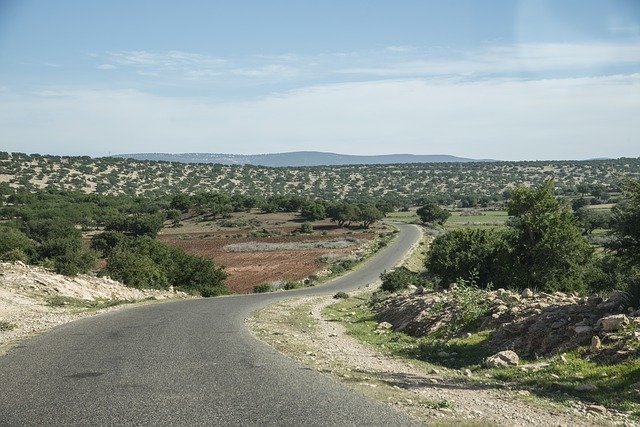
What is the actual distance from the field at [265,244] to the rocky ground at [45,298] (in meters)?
21.5

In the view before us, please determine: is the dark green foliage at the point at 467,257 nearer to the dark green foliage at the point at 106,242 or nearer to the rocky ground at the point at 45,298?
the rocky ground at the point at 45,298

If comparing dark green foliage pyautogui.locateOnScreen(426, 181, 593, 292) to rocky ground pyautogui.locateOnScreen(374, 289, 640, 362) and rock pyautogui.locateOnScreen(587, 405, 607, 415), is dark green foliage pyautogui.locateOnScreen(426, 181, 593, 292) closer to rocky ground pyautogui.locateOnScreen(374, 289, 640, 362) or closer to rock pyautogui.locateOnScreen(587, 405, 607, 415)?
rocky ground pyautogui.locateOnScreen(374, 289, 640, 362)

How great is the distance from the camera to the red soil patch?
62.6 m

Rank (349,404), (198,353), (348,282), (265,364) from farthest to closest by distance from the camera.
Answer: (348,282) → (198,353) → (265,364) → (349,404)

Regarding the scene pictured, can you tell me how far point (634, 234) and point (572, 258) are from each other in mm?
13295

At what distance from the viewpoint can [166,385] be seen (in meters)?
10.5

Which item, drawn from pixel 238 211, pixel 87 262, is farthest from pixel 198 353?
pixel 238 211

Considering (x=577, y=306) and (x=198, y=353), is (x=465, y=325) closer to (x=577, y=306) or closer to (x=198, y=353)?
(x=577, y=306)

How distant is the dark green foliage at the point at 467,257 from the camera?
3450 centimetres

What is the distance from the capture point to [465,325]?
60.1 ft

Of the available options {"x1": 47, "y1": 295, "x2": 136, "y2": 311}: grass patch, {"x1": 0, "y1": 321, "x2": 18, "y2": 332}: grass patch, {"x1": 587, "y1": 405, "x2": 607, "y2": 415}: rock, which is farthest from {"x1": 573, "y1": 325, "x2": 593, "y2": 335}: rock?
{"x1": 47, "y1": 295, "x2": 136, "y2": 311}: grass patch

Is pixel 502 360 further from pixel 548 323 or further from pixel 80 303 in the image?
pixel 80 303

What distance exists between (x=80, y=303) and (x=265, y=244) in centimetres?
5872

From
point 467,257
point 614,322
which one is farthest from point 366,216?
point 614,322
